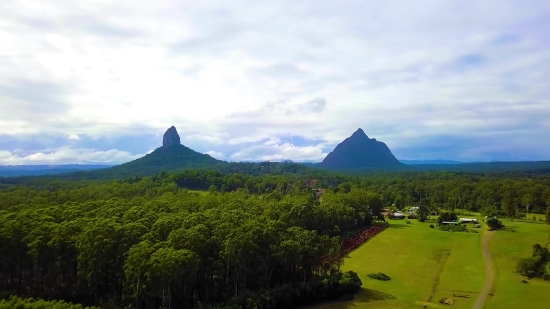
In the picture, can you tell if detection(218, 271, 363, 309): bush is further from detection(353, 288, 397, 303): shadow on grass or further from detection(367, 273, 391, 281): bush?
detection(367, 273, 391, 281): bush

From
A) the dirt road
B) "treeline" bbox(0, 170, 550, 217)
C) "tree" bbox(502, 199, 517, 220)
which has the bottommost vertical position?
the dirt road

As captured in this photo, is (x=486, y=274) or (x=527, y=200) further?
(x=527, y=200)

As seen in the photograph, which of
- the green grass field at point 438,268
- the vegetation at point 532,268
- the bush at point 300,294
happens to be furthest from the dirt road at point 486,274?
the bush at point 300,294

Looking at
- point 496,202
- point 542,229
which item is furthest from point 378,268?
point 496,202

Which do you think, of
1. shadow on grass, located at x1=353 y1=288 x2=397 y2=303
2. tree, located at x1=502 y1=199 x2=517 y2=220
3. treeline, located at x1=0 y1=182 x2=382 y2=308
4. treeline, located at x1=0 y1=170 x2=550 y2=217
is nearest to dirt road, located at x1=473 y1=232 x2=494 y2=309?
shadow on grass, located at x1=353 y1=288 x2=397 y2=303

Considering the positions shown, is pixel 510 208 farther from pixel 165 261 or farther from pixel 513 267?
pixel 165 261

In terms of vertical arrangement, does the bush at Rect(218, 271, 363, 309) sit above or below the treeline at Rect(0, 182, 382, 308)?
below

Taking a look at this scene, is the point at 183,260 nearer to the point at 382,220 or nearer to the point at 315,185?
the point at 382,220

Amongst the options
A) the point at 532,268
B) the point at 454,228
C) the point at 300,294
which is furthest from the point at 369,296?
the point at 454,228
